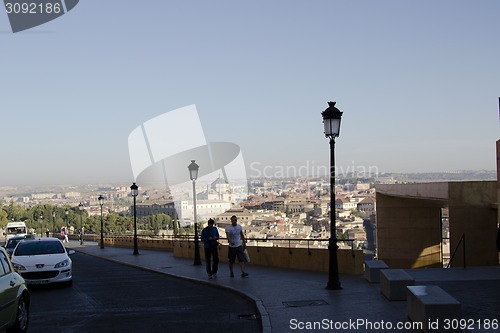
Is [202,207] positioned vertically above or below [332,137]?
below

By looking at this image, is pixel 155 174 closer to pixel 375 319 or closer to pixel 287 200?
pixel 287 200

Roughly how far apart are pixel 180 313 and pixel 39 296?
5.02 meters

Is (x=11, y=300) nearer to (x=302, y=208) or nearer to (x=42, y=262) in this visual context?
(x=42, y=262)

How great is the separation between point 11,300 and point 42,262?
7764mm

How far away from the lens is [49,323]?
10.9 metres

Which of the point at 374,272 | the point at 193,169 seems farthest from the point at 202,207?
the point at 374,272

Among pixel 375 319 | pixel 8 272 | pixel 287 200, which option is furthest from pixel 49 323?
pixel 287 200

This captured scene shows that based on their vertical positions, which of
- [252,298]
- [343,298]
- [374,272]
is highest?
[374,272]

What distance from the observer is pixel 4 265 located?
380 inches

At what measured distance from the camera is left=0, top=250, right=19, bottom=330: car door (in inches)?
346

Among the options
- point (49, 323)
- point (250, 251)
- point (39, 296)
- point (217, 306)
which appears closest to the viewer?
point (49, 323)

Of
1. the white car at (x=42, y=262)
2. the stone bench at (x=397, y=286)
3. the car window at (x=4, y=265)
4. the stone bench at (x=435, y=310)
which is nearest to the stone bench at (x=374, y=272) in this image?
the stone bench at (x=397, y=286)

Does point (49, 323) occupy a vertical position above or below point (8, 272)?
below

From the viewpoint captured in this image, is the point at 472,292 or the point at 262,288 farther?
the point at 262,288
